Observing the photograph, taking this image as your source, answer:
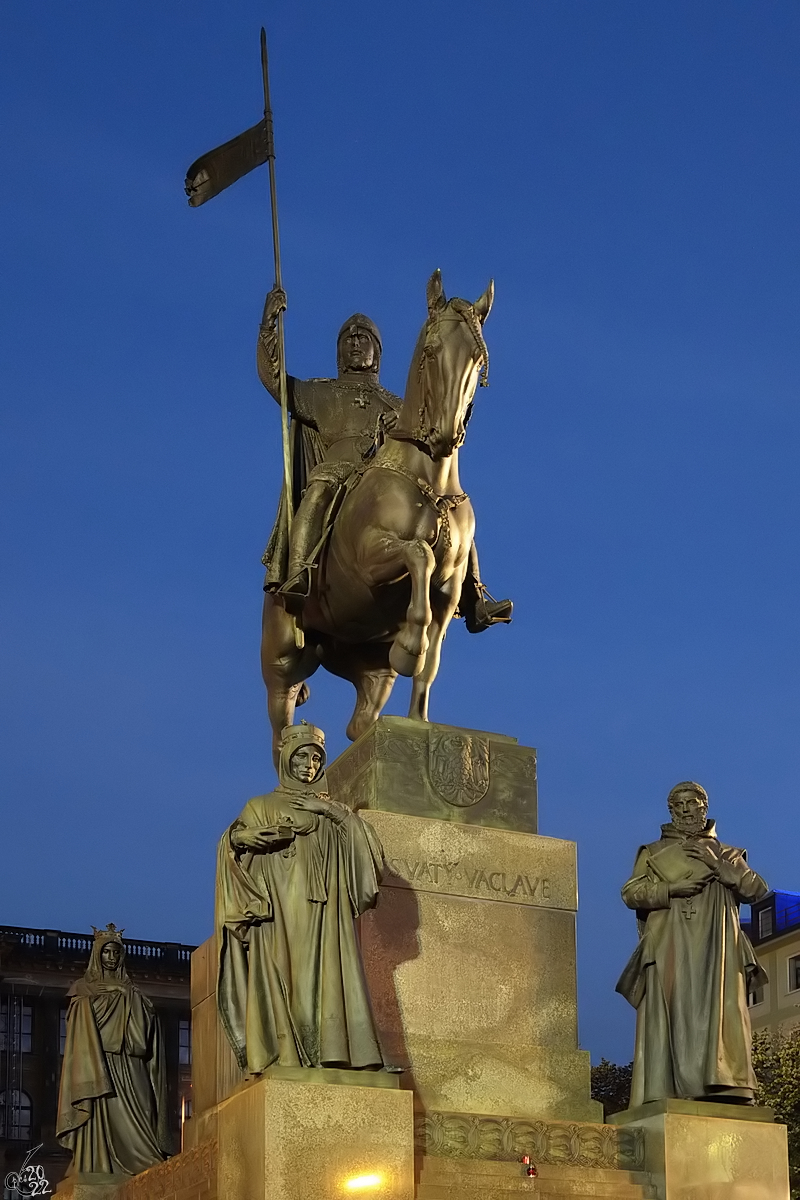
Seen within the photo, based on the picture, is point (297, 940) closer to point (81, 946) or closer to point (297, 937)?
point (297, 937)

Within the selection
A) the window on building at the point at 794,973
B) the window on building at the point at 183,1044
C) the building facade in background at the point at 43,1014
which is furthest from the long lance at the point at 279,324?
the window on building at the point at 183,1044

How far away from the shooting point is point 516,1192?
17188mm

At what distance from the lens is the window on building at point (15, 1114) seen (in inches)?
3302

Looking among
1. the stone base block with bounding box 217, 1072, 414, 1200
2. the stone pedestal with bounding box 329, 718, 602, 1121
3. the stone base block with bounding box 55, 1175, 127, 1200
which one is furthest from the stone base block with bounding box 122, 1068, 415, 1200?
the stone base block with bounding box 55, 1175, 127, 1200

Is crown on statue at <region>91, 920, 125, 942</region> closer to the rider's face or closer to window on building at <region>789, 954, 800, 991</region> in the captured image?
the rider's face

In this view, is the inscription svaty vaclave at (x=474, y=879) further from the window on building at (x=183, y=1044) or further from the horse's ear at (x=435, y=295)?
the window on building at (x=183, y=1044)

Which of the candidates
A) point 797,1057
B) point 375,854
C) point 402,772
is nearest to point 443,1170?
point 375,854

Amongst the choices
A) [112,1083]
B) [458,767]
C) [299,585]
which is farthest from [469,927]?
[112,1083]

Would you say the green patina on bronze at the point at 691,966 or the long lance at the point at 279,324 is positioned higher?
the long lance at the point at 279,324

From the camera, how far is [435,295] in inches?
779

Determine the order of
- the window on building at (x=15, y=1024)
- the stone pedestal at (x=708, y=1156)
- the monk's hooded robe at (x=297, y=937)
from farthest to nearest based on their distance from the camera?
the window on building at (x=15, y=1024)
the stone pedestal at (x=708, y=1156)
the monk's hooded robe at (x=297, y=937)

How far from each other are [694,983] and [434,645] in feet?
13.8

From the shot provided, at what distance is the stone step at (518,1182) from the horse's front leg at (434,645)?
4.33 metres

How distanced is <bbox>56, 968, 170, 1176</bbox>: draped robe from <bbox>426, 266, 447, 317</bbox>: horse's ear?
26.4 feet
